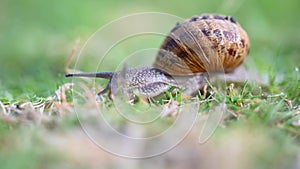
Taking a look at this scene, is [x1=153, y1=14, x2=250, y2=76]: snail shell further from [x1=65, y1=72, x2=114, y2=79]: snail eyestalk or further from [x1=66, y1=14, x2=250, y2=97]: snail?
[x1=65, y1=72, x2=114, y2=79]: snail eyestalk

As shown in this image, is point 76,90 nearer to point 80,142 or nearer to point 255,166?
point 80,142

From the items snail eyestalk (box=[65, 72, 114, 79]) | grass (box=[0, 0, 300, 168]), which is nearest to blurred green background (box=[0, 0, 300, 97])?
grass (box=[0, 0, 300, 168])

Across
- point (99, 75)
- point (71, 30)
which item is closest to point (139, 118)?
point (99, 75)

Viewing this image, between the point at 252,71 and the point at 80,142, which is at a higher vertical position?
the point at 252,71

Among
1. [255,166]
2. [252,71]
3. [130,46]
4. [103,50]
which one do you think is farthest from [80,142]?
[130,46]

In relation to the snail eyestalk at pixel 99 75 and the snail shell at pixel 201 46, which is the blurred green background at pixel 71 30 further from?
the snail shell at pixel 201 46

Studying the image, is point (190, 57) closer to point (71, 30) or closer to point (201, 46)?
point (201, 46)
